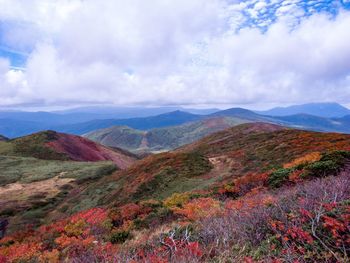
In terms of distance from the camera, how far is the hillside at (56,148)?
71875 mm

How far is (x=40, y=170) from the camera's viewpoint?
169 ft

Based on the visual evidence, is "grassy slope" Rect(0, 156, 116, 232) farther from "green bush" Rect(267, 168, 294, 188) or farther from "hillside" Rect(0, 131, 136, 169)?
"green bush" Rect(267, 168, 294, 188)

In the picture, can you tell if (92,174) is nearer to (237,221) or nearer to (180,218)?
(180,218)

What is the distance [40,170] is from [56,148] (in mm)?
26551

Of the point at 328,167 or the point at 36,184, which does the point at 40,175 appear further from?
the point at 328,167

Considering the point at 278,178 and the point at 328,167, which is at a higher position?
the point at 328,167

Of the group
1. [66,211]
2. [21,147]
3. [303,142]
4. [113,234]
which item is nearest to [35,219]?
[66,211]

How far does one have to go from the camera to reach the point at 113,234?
37.7 ft

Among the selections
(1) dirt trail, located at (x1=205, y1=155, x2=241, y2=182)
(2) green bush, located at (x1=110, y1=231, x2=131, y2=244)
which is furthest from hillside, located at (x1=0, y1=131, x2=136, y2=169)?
(2) green bush, located at (x1=110, y1=231, x2=131, y2=244)

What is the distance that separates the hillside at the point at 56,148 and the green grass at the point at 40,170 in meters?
11.2

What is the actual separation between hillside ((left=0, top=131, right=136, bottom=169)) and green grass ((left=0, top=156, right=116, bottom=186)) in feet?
36.8

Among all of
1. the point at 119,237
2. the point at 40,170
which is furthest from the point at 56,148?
the point at 119,237

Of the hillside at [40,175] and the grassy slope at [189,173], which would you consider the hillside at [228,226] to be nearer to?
the grassy slope at [189,173]

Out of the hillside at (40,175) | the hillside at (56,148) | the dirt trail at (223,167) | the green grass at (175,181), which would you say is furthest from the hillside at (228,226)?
the hillside at (56,148)
